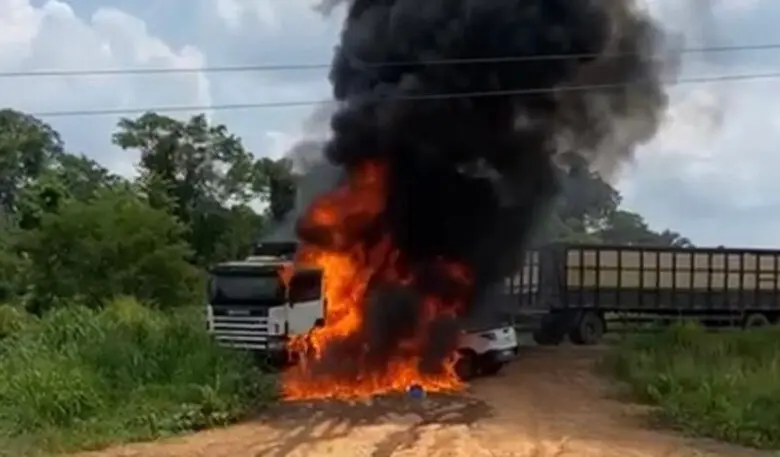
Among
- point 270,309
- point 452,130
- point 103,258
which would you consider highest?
point 452,130

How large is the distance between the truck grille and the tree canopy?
27.3ft

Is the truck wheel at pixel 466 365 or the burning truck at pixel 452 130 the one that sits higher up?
the burning truck at pixel 452 130

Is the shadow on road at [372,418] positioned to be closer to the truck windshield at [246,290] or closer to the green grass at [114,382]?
the green grass at [114,382]

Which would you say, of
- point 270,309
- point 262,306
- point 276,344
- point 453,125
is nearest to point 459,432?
point 276,344

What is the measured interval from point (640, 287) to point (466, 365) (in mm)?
9994

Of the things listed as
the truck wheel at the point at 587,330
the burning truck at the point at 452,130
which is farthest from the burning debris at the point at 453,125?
the truck wheel at the point at 587,330

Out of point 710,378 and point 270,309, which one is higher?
point 270,309

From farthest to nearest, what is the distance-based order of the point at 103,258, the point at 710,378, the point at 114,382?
the point at 103,258 → the point at 710,378 → the point at 114,382

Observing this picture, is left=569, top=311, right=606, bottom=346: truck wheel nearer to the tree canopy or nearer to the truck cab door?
the tree canopy

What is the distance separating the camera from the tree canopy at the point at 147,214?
34.7 metres

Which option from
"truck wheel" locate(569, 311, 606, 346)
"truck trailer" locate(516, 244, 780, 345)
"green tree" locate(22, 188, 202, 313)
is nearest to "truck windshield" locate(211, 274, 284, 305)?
"truck trailer" locate(516, 244, 780, 345)

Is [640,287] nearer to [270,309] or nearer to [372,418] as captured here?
[270,309]

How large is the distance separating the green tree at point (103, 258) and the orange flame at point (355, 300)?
1012cm

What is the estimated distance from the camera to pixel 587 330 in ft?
107
